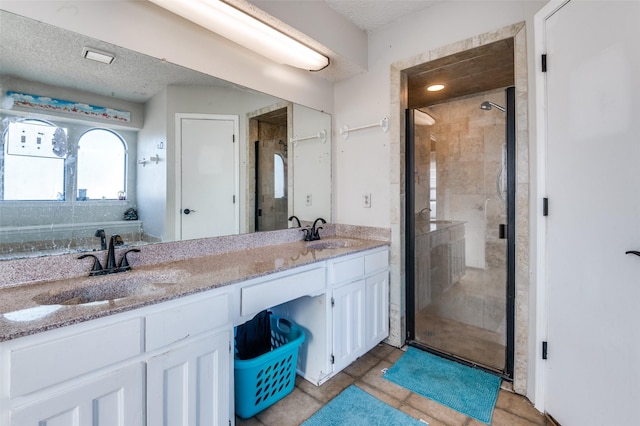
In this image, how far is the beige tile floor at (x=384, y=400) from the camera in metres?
1.54


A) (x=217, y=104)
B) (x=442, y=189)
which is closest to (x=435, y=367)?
(x=442, y=189)

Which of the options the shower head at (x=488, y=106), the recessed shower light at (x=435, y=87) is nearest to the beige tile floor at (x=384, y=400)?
the shower head at (x=488, y=106)

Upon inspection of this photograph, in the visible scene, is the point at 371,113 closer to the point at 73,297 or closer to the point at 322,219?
the point at 322,219

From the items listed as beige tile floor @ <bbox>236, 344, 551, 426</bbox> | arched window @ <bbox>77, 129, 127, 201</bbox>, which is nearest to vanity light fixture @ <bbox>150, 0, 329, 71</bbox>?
arched window @ <bbox>77, 129, 127, 201</bbox>

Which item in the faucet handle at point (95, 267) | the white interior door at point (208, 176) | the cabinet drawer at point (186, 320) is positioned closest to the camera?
the cabinet drawer at point (186, 320)

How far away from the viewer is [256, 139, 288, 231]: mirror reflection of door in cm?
214

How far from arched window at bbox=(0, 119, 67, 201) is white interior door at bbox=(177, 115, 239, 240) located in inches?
22.0

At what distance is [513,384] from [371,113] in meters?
2.08

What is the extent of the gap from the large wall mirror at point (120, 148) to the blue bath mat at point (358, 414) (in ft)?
3.86

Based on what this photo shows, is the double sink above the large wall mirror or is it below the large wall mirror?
below

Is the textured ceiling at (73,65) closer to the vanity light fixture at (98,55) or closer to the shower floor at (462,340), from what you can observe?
the vanity light fixture at (98,55)

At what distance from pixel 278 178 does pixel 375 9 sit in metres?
1.39

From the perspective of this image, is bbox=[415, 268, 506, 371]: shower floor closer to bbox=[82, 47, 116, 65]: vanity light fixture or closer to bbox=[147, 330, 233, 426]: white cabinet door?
bbox=[147, 330, 233, 426]: white cabinet door

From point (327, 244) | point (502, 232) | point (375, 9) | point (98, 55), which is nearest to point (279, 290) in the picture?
point (327, 244)
